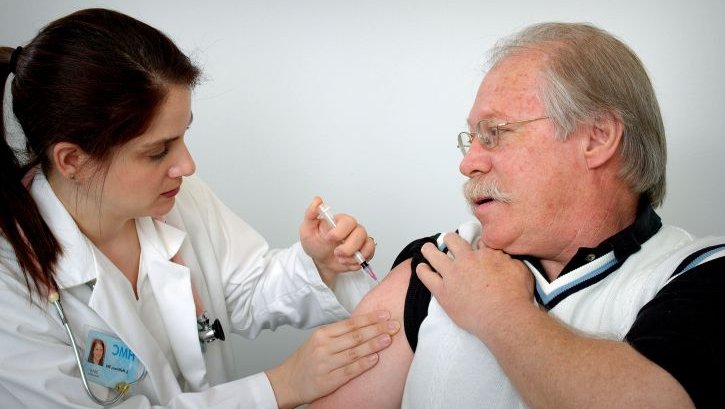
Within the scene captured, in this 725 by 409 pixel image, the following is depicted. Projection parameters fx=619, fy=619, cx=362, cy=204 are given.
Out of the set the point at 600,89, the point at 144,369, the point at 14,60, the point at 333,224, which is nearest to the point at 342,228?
the point at 333,224

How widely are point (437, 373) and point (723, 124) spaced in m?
1.47

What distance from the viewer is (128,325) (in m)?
1.44

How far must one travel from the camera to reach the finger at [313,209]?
1586mm

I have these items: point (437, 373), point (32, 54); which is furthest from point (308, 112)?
point (437, 373)

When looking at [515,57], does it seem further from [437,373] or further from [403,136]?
[403,136]

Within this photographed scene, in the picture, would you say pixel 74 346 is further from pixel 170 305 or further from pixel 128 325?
pixel 170 305

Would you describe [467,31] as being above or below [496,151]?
above

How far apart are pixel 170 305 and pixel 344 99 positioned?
1083mm

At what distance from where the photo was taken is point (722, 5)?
201 cm

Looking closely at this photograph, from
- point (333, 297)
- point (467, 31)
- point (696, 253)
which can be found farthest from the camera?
point (467, 31)

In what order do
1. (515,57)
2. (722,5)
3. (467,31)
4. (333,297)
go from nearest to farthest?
(515,57) < (333,297) < (722,5) < (467,31)

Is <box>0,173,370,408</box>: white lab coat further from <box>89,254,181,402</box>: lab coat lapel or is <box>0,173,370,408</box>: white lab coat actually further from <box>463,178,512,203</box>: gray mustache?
<box>463,178,512,203</box>: gray mustache

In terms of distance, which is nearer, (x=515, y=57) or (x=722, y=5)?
(x=515, y=57)

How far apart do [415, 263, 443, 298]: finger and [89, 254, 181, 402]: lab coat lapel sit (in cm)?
67
